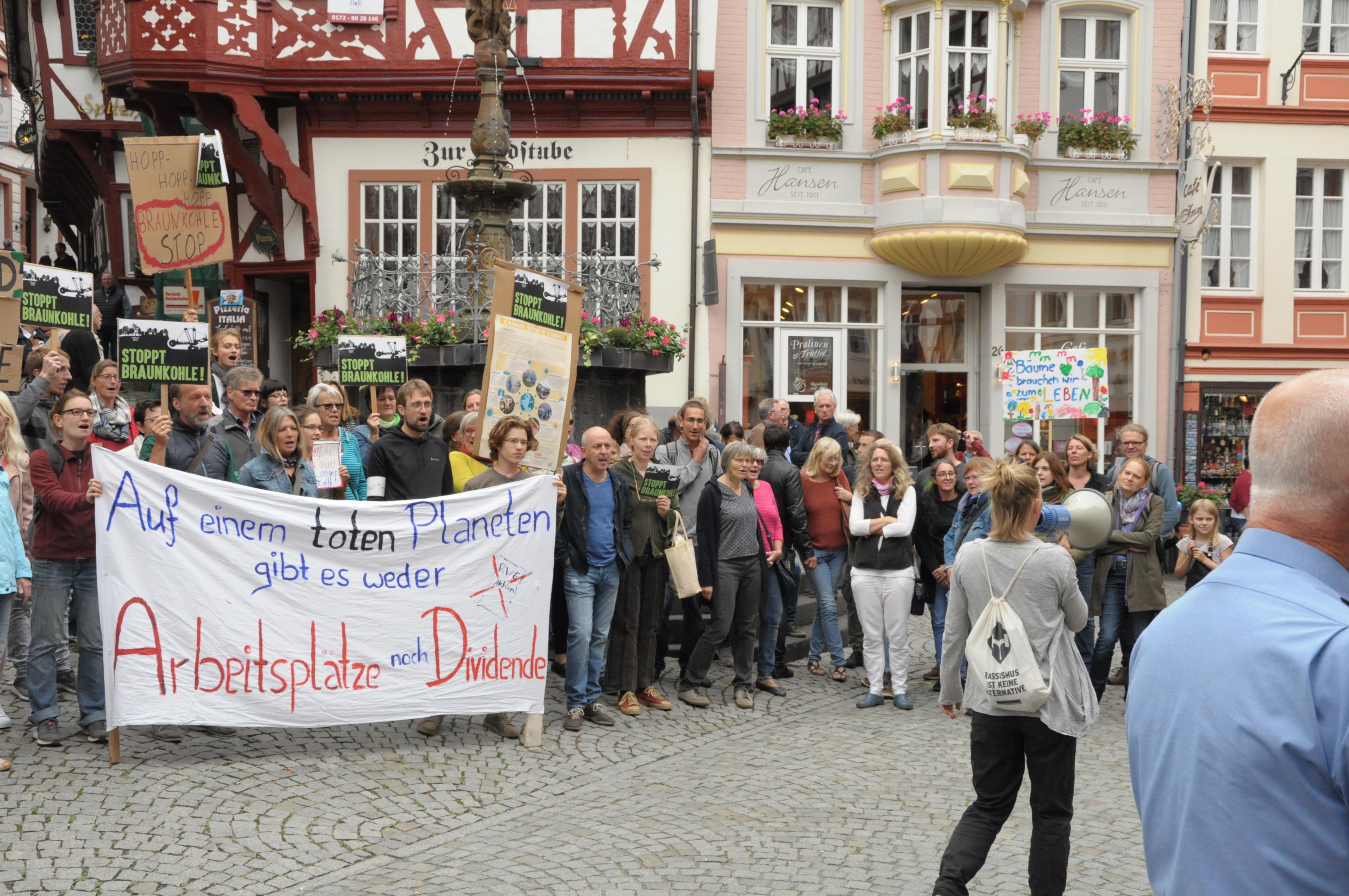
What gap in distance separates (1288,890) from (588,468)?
630 centimetres

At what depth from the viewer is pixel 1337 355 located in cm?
1945

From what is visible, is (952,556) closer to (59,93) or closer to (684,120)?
(684,120)

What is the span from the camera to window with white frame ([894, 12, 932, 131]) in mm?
17953

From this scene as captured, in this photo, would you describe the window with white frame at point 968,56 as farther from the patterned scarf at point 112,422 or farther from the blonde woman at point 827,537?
the patterned scarf at point 112,422

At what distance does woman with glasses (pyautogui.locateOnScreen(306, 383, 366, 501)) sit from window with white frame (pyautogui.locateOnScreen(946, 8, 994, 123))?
11739mm

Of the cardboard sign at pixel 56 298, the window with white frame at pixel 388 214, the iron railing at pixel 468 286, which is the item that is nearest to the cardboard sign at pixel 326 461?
the cardboard sign at pixel 56 298

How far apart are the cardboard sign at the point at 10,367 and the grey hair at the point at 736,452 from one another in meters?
4.75

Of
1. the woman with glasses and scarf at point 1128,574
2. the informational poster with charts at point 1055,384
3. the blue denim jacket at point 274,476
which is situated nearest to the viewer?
the blue denim jacket at point 274,476

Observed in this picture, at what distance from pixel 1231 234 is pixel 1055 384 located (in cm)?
839

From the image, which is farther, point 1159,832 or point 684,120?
point 684,120

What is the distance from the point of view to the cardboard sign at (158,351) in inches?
299

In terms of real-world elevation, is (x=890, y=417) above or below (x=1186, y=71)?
below

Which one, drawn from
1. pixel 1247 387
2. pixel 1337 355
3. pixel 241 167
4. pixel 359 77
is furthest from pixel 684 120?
pixel 1337 355

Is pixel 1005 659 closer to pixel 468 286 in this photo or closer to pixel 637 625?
pixel 637 625
